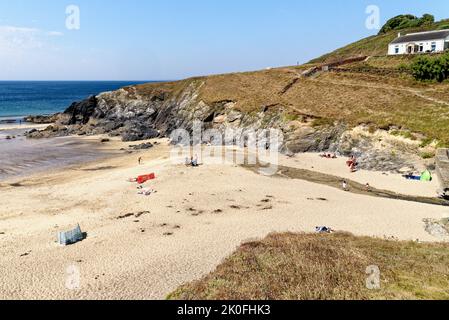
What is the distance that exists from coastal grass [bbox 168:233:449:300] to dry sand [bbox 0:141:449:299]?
2.70 m

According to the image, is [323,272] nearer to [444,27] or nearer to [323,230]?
[323,230]

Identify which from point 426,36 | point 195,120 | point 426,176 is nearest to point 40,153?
point 195,120

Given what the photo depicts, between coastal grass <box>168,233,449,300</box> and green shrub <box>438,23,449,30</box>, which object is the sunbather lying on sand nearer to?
coastal grass <box>168,233,449,300</box>

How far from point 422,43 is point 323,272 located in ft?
239

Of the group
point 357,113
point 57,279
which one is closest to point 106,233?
point 57,279

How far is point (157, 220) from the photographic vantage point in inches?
1041

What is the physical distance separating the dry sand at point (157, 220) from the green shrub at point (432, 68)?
30.8 metres

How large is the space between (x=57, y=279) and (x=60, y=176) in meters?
25.5

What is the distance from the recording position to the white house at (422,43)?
69688 mm

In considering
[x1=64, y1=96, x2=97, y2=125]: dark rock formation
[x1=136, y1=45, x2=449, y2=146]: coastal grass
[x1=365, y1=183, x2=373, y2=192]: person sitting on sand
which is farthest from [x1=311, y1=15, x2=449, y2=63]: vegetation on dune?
[x1=365, y1=183, x2=373, y2=192]: person sitting on sand

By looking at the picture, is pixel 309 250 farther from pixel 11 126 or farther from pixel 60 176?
pixel 11 126

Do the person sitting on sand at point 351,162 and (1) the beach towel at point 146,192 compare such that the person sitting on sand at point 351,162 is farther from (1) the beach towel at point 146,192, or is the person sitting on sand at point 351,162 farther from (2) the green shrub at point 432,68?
(2) the green shrub at point 432,68

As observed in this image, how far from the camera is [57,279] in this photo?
707 inches

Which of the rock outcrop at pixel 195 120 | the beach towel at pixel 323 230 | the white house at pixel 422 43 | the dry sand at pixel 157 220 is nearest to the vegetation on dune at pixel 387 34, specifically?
the white house at pixel 422 43
